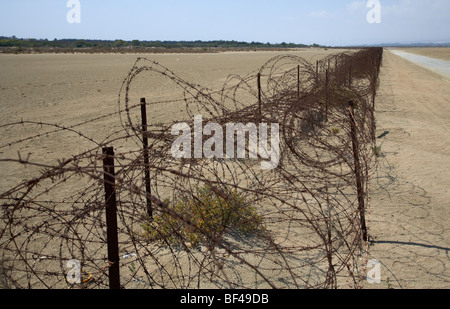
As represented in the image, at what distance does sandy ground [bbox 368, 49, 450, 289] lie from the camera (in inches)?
143

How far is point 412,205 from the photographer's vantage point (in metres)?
5.12

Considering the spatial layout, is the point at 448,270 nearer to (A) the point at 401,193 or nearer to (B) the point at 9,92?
(A) the point at 401,193

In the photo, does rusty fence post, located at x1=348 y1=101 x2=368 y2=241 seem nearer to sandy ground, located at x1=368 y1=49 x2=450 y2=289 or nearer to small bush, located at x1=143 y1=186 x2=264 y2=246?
sandy ground, located at x1=368 y1=49 x2=450 y2=289

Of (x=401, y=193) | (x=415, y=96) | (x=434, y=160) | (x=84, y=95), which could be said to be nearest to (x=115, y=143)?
(x=401, y=193)

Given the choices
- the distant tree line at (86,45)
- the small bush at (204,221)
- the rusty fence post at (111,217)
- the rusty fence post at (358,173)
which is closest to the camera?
the rusty fence post at (111,217)

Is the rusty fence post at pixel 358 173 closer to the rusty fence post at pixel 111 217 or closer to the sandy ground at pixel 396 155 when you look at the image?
the sandy ground at pixel 396 155

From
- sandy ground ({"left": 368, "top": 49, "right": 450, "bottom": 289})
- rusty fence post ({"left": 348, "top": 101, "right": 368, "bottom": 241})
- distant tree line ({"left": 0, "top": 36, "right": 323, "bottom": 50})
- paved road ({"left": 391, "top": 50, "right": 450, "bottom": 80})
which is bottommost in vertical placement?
sandy ground ({"left": 368, "top": 49, "right": 450, "bottom": 289})

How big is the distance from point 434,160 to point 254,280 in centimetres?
493

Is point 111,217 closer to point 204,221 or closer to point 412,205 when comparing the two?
point 204,221

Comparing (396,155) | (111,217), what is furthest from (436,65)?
(111,217)

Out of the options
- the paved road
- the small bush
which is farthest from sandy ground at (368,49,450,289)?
the paved road

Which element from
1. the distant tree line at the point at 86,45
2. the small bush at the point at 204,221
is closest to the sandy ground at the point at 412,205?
the small bush at the point at 204,221

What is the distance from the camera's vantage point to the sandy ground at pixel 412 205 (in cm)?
364

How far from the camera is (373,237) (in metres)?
4.28
